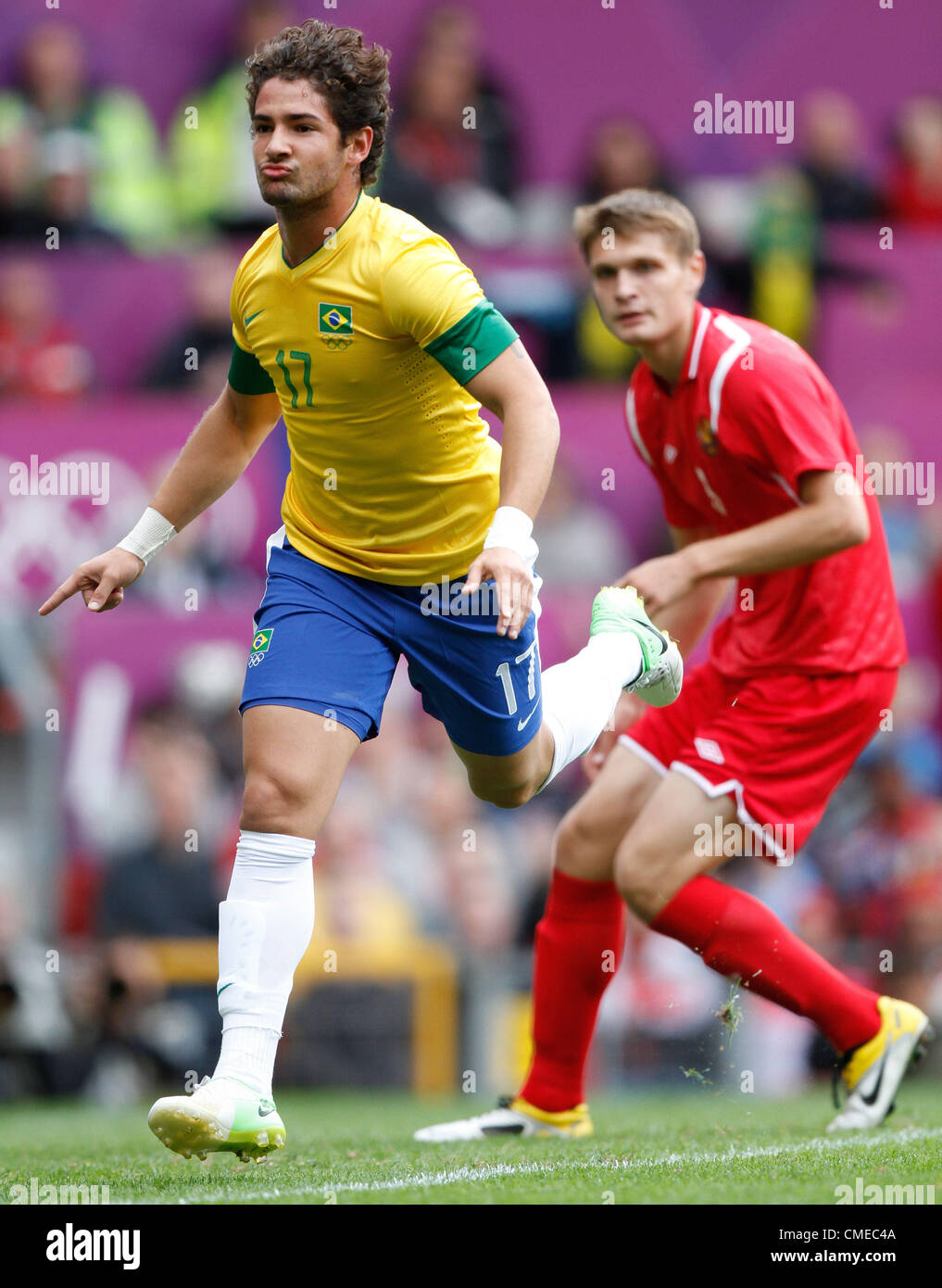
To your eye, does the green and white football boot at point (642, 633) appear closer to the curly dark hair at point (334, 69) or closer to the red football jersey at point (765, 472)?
the red football jersey at point (765, 472)

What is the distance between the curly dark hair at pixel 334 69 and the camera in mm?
4473

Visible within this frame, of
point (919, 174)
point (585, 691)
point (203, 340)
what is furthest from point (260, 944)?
point (919, 174)

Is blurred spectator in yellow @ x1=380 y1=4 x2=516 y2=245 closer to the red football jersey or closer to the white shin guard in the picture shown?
the red football jersey

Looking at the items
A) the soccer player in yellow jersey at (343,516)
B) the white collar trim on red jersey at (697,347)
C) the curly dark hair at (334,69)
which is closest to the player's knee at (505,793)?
the soccer player in yellow jersey at (343,516)

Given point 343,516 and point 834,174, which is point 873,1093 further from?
point 834,174

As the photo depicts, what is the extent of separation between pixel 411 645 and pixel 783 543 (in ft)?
3.73

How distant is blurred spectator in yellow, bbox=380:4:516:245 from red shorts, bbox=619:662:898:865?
7.25m

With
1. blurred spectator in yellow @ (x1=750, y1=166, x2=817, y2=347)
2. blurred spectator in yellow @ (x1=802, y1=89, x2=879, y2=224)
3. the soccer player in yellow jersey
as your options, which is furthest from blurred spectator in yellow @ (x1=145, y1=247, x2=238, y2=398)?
the soccer player in yellow jersey

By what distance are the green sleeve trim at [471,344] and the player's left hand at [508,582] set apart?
532 millimetres

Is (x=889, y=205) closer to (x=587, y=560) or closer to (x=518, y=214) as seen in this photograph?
(x=518, y=214)

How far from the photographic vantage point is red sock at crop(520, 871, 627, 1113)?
5.63m

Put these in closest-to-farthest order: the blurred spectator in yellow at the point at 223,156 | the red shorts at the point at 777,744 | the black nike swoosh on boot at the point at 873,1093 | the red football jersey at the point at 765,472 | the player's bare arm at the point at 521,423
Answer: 1. the player's bare arm at the point at 521,423
2. the red football jersey at the point at 765,472
3. the red shorts at the point at 777,744
4. the black nike swoosh on boot at the point at 873,1093
5. the blurred spectator in yellow at the point at 223,156

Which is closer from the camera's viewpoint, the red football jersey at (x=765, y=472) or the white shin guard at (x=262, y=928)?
the white shin guard at (x=262, y=928)
